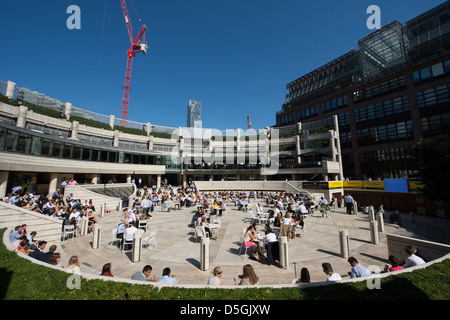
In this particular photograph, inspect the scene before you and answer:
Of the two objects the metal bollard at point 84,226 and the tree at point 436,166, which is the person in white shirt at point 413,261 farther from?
the metal bollard at point 84,226

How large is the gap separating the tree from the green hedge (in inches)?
588

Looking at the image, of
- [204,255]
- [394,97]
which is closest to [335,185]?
[394,97]

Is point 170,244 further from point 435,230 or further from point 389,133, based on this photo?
point 389,133

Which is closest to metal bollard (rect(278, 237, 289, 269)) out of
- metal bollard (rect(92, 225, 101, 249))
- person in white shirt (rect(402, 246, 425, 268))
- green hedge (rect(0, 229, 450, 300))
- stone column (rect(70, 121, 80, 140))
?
green hedge (rect(0, 229, 450, 300))

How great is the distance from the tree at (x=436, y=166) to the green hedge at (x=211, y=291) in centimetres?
1494

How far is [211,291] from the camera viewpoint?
150 inches

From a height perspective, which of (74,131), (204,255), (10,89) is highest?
(10,89)

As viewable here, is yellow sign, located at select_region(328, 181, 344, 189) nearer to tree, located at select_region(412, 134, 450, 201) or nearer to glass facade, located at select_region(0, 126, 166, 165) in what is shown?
tree, located at select_region(412, 134, 450, 201)

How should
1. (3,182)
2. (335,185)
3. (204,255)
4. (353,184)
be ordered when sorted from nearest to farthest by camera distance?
(204,255) < (3,182) < (353,184) < (335,185)

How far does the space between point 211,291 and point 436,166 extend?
19.7 m

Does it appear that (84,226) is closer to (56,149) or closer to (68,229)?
(68,229)

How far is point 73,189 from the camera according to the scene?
1953cm
